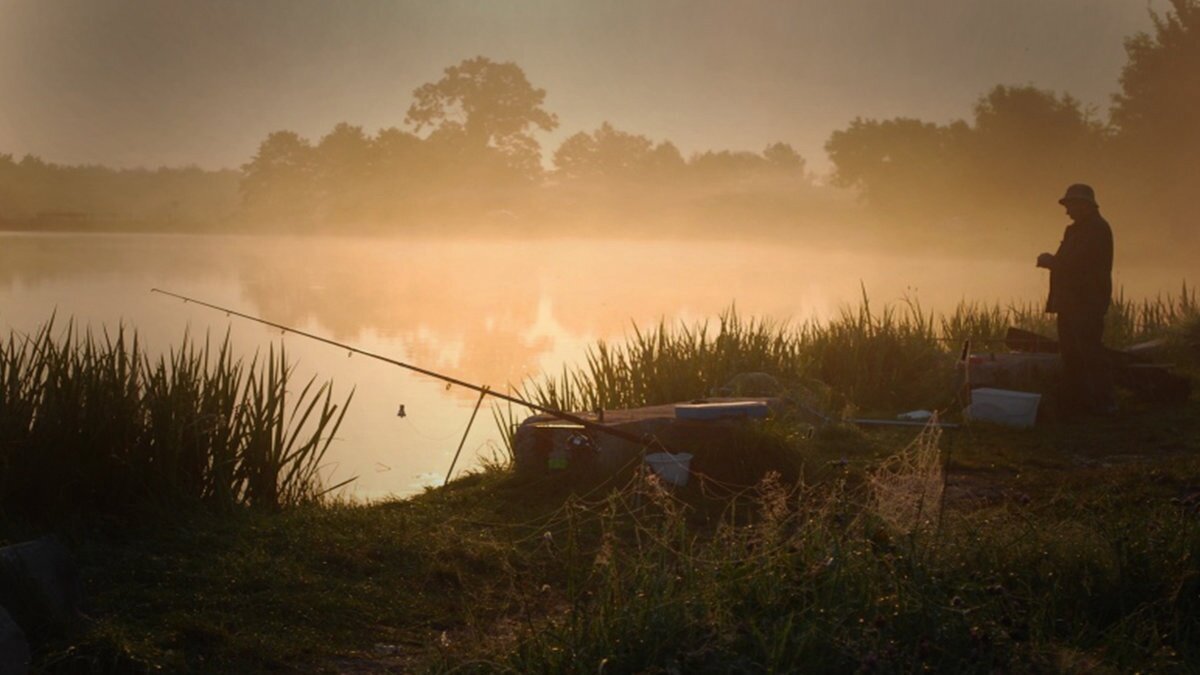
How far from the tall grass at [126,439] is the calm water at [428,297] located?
0.43m

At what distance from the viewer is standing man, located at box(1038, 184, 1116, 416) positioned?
14.6 metres

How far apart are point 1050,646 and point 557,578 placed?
10.2ft

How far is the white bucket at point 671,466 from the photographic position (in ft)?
34.0

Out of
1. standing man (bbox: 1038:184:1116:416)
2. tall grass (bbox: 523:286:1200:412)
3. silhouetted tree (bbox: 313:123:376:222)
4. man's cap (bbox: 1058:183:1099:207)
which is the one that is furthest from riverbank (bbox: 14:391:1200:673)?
silhouetted tree (bbox: 313:123:376:222)

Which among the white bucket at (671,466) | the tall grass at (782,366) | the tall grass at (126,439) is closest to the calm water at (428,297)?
the tall grass at (126,439)

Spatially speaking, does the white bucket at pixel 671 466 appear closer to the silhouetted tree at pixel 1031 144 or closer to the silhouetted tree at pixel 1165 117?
the silhouetted tree at pixel 1165 117

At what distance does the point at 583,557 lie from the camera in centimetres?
846

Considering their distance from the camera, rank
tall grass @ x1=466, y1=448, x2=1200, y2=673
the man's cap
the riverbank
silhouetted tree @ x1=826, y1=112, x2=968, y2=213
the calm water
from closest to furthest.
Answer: tall grass @ x1=466, y1=448, x2=1200, y2=673 < the riverbank < the man's cap < the calm water < silhouetted tree @ x1=826, y1=112, x2=968, y2=213

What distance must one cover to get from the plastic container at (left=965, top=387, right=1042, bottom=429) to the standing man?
755mm

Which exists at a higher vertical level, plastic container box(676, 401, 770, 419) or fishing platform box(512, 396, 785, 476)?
→ plastic container box(676, 401, 770, 419)

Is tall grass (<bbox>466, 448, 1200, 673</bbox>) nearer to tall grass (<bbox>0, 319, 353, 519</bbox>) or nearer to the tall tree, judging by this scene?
tall grass (<bbox>0, 319, 353, 519</bbox>)

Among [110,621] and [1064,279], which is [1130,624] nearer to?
[110,621]

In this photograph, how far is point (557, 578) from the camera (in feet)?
26.7

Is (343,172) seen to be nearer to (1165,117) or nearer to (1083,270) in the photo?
(1165,117)
